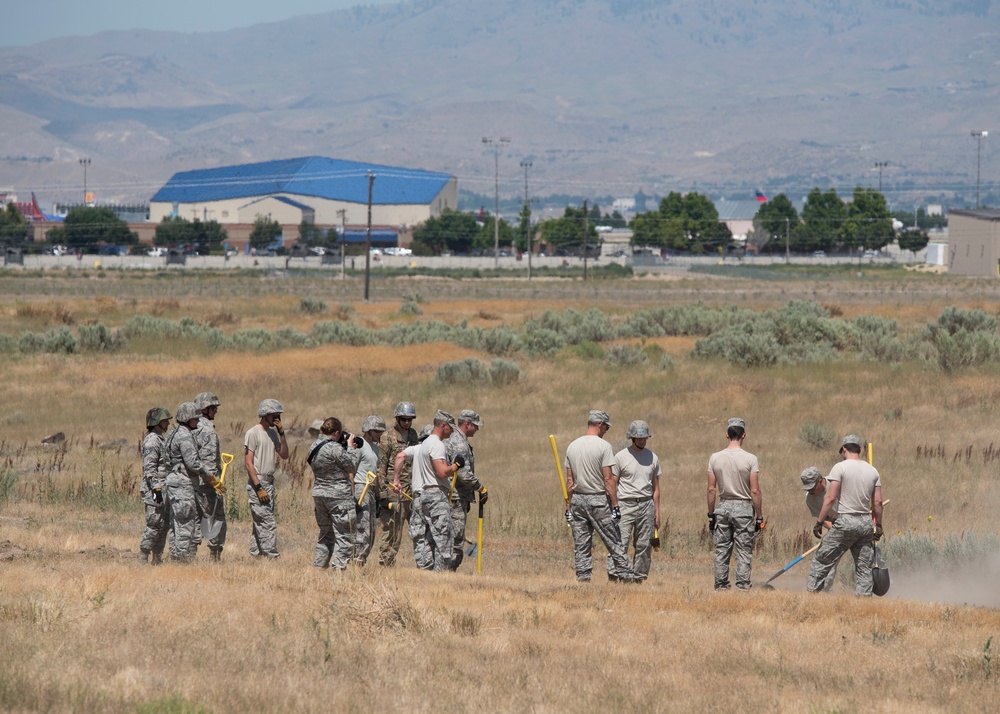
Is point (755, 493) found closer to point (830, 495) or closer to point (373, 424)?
point (830, 495)

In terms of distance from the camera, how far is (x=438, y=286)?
90.2 meters

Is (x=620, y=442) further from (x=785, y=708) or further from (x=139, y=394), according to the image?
(x=785, y=708)

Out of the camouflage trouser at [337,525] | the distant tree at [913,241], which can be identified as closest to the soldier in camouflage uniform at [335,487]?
the camouflage trouser at [337,525]

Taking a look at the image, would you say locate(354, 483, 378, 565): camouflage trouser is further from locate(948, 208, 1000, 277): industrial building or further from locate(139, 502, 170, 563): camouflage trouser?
locate(948, 208, 1000, 277): industrial building

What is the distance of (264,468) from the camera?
14.3 m

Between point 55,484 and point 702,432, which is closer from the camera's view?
point 55,484

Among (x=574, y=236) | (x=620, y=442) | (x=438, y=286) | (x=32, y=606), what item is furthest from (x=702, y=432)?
(x=574, y=236)

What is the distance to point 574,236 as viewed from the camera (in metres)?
153

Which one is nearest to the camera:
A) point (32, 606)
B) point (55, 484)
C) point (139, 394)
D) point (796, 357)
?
point (32, 606)

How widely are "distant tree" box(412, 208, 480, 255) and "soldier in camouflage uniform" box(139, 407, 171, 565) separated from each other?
13750cm

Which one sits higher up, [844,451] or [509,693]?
[844,451]

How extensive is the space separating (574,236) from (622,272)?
3701 cm

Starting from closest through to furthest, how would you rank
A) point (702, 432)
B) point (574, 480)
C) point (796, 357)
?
point (574, 480) → point (702, 432) → point (796, 357)

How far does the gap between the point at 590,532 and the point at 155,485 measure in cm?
441
